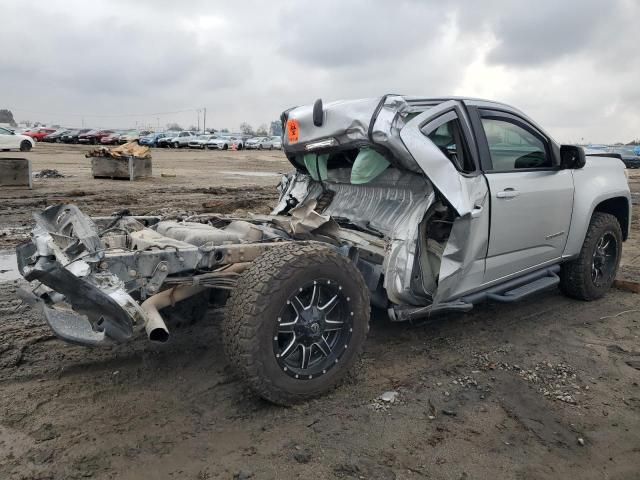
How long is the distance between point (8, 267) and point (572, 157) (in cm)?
627

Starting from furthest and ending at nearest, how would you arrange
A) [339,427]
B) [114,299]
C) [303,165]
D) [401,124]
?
[303,165] < [401,124] < [339,427] < [114,299]

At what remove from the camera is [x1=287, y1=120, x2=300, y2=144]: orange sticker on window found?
446 centimetres

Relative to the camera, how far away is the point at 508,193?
A: 13.7ft

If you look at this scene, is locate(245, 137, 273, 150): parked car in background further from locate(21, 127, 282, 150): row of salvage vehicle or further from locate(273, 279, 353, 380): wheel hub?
locate(273, 279, 353, 380): wheel hub

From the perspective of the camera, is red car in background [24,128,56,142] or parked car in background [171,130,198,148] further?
red car in background [24,128,56,142]

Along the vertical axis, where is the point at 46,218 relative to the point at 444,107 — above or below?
below

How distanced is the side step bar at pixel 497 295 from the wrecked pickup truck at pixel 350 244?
0.02m

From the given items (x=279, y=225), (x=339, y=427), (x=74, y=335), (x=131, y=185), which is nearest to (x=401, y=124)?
(x=279, y=225)

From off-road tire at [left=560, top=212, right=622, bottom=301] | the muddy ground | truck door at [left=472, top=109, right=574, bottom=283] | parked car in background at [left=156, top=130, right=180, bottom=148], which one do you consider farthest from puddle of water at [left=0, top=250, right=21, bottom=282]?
parked car in background at [left=156, top=130, right=180, bottom=148]

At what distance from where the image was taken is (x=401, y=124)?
3.66m

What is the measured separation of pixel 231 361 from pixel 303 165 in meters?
2.40

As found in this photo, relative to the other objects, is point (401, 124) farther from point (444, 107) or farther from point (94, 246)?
point (94, 246)

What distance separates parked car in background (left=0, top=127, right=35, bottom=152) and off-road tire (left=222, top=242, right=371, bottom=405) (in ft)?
101

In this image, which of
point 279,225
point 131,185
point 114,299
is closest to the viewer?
point 114,299
